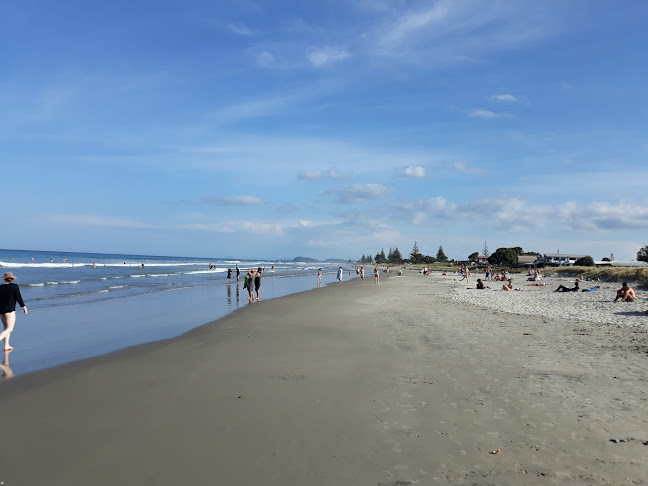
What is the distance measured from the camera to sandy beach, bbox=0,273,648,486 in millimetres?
4207

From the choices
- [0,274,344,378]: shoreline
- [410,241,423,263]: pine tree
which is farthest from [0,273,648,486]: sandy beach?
[410,241,423,263]: pine tree

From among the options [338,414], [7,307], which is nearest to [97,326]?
[7,307]

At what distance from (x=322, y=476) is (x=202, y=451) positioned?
143 centimetres

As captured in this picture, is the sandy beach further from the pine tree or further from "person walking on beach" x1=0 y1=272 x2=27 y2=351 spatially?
the pine tree

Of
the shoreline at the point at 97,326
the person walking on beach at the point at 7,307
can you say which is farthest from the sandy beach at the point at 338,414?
the person walking on beach at the point at 7,307

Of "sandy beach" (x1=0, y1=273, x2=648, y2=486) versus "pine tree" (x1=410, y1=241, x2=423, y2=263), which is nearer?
"sandy beach" (x1=0, y1=273, x2=648, y2=486)

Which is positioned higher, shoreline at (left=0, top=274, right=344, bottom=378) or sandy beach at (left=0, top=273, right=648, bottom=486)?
sandy beach at (left=0, top=273, right=648, bottom=486)

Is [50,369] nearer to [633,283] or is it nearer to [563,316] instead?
[563,316]

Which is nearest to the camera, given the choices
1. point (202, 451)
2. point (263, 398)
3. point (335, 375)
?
point (202, 451)

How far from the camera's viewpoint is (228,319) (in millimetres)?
15719

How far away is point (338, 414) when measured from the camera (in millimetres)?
5742

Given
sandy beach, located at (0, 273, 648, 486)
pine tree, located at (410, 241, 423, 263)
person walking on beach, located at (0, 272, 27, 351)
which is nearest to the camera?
sandy beach, located at (0, 273, 648, 486)

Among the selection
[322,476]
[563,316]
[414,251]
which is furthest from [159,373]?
[414,251]

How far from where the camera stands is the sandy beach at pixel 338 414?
4207mm
